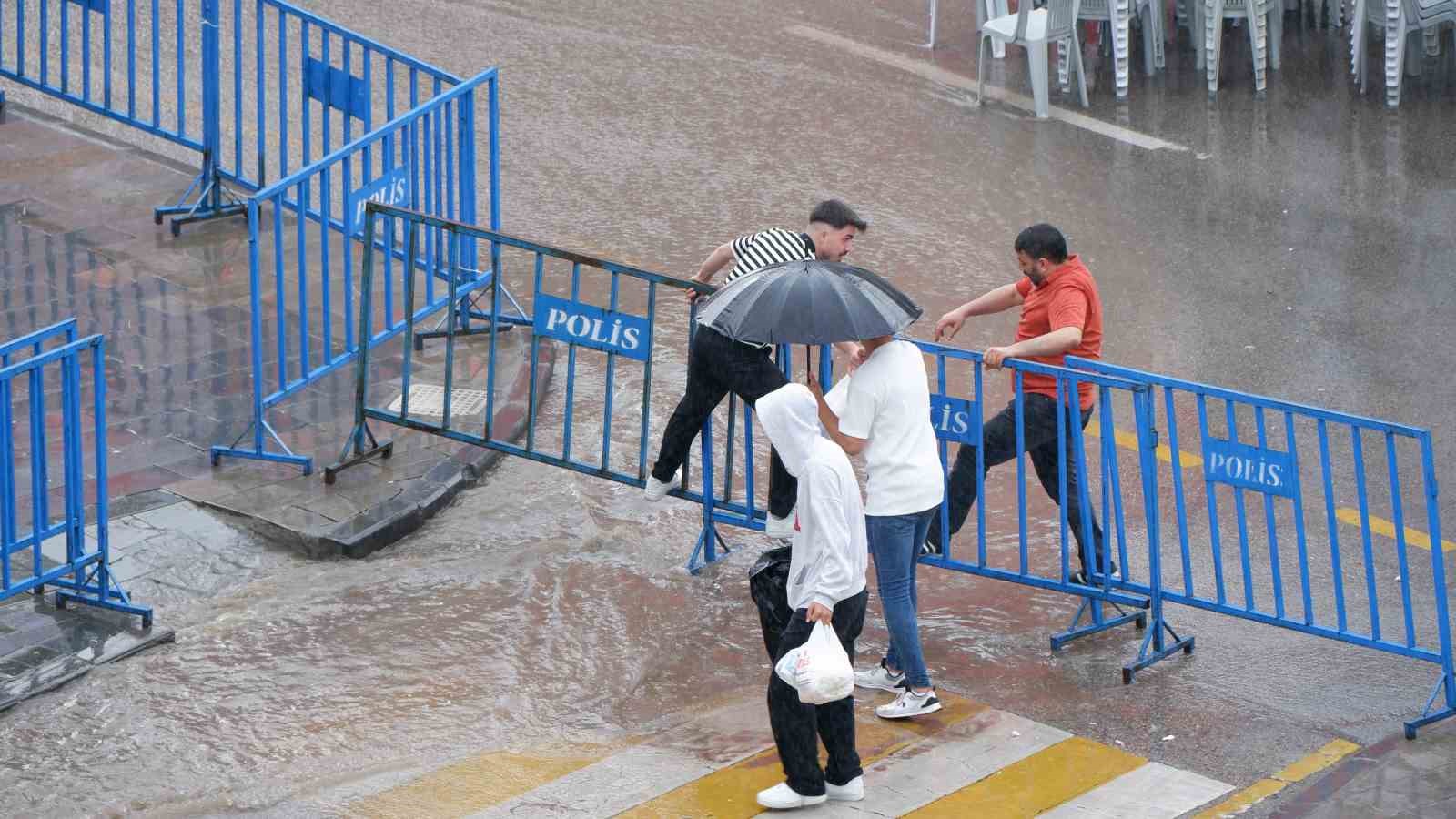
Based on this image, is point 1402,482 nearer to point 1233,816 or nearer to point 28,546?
point 1233,816

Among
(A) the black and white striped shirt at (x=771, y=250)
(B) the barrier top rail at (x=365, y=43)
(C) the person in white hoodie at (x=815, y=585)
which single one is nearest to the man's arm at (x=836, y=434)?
(C) the person in white hoodie at (x=815, y=585)

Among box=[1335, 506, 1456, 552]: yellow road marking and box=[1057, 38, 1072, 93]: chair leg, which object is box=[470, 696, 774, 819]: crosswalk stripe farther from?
box=[1057, 38, 1072, 93]: chair leg

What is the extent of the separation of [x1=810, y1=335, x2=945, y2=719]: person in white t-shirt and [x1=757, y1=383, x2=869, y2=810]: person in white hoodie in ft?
1.79

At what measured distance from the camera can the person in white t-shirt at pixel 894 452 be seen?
274 inches

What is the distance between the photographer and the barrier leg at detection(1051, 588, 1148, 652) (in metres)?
7.93

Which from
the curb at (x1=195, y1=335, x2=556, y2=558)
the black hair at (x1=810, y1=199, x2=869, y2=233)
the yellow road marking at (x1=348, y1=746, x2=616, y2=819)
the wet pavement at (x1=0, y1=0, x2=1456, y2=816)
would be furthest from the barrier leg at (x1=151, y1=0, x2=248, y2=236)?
the yellow road marking at (x1=348, y1=746, x2=616, y2=819)

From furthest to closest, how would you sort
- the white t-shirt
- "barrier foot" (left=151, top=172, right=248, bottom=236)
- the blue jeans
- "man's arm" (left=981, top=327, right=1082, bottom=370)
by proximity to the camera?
"barrier foot" (left=151, top=172, right=248, bottom=236)
"man's arm" (left=981, top=327, right=1082, bottom=370)
the blue jeans
the white t-shirt

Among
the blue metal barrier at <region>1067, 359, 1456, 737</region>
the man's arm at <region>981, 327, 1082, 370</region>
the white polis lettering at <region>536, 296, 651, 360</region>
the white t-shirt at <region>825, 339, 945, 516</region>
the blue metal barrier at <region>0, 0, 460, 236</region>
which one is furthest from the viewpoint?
the blue metal barrier at <region>0, 0, 460, 236</region>

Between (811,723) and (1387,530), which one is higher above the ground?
(811,723)

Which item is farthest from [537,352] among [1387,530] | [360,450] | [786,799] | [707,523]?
[1387,530]

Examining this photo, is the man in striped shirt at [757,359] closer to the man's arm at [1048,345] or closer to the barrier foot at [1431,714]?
the man's arm at [1048,345]

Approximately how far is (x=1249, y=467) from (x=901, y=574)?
60.2 inches

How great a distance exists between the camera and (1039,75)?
15016mm

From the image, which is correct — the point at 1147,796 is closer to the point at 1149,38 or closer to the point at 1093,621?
the point at 1093,621
